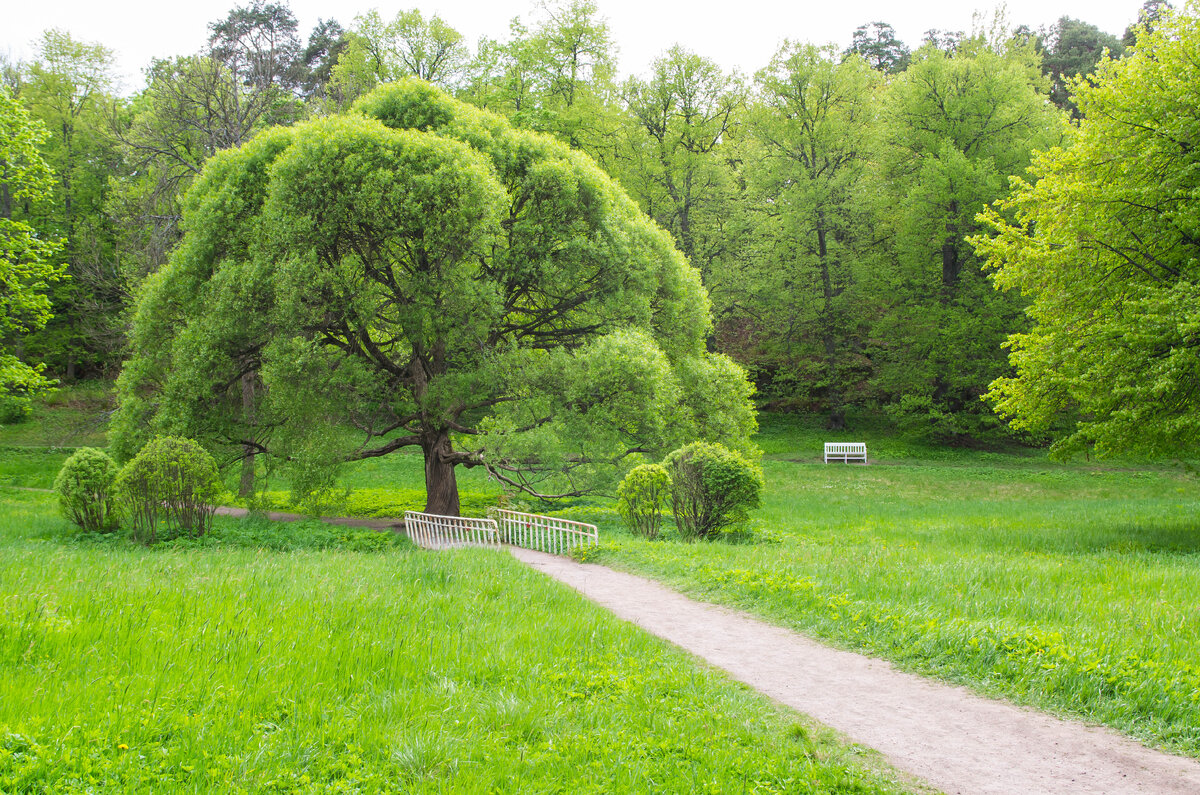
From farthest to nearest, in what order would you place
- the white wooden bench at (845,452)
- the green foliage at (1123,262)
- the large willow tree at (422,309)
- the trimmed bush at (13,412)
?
the trimmed bush at (13,412), the white wooden bench at (845,452), the large willow tree at (422,309), the green foliage at (1123,262)

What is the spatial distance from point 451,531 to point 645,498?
403cm

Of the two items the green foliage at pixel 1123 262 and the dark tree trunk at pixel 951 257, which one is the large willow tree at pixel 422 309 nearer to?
the green foliage at pixel 1123 262

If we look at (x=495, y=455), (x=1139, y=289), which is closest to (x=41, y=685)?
(x=495, y=455)

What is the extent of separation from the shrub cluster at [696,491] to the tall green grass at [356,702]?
6.82 metres

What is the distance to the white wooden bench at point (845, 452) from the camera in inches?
1174

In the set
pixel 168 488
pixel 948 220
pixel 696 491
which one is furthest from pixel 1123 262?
pixel 948 220

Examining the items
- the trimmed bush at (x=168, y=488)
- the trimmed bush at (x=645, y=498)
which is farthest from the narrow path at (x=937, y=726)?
the trimmed bush at (x=168, y=488)

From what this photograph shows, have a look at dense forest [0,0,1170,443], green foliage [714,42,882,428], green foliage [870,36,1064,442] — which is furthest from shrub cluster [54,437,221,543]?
green foliage [870,36,1064,442]

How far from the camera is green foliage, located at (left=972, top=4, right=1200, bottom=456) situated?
1255 cm

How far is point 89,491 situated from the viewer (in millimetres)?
13875

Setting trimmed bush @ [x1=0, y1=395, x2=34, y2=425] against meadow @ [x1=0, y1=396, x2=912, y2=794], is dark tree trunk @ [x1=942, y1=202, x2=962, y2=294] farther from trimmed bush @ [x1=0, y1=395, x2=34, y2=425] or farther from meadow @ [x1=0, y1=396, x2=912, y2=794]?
trimmed bush @ [x1=0, y1=395, x2=34, y2=425]

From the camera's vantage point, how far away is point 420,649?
200 inches

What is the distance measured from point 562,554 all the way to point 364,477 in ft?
58.1

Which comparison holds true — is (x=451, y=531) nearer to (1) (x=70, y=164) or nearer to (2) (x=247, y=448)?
(2) (x=247, y=448)
